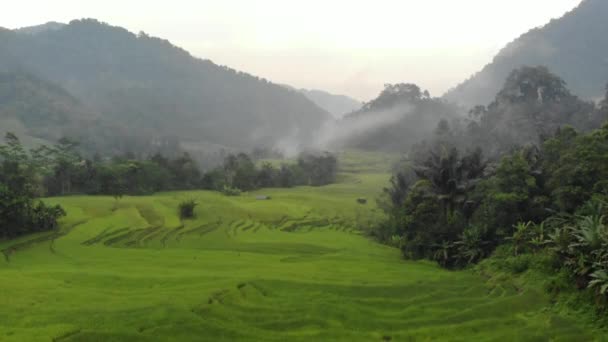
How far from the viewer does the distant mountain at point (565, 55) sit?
143625 millimetres

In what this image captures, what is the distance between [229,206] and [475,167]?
2263cm

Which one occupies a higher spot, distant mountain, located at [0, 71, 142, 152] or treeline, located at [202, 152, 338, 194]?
distant mountain, located at [0, 71, 142, 152]

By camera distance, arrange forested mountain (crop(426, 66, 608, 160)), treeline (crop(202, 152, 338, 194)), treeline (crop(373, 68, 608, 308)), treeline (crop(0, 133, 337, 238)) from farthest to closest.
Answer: forested mountain (crop(426, 66, 608, 160))
treeline (crop(202, 152, 338, 194))
treeline (crop(0, 133, 337, 238))
treeline (crop(373, 68, 608, 308))

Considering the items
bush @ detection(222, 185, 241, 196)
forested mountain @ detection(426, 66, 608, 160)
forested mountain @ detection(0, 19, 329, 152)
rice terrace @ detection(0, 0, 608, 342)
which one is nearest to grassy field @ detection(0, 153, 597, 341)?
rice terrace @ detection(0, 0, 608, 342)

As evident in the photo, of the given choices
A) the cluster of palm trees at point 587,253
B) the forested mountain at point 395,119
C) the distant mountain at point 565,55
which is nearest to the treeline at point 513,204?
the cluster of palm trees at point 587,253

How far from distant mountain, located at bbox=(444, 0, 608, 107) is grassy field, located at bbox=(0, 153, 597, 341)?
14348 cm

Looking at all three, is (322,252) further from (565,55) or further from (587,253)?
(565,55)

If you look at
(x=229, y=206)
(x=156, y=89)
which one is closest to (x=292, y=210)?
(x=229, y=206)

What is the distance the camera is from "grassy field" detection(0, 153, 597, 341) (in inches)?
429

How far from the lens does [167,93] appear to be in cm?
17112

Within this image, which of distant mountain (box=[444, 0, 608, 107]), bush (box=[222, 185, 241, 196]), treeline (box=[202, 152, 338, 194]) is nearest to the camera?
bush (box=[222, 185, 241, 196])

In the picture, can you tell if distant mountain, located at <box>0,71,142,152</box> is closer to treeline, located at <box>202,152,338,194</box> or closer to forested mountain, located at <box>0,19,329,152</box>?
forested mountain, located at <box>0,19,329,152</box>

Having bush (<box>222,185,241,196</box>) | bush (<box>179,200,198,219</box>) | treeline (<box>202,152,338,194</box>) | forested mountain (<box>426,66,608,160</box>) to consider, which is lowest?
bush (<box>179,200,198,219</box>)

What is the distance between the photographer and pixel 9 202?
24.3m
